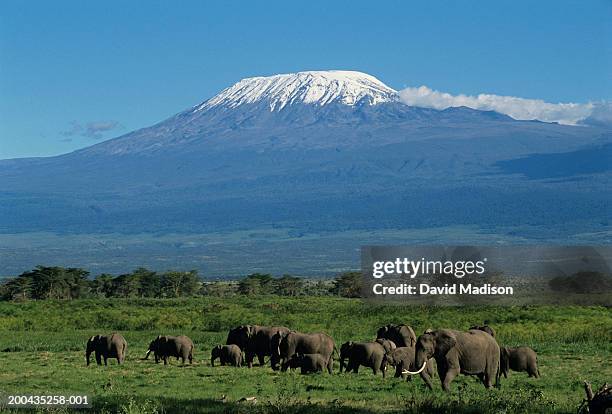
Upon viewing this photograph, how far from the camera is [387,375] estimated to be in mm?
25312

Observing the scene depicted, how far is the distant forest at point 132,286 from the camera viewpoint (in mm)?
76750

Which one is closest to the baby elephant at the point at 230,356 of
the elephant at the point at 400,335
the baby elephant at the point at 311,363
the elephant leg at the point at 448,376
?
the baby elephant at the point at 311,363

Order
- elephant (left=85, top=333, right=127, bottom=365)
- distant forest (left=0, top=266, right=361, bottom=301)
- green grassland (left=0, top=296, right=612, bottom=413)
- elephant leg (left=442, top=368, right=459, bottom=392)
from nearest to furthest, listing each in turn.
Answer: green grassland (left=0, top=296, right=612, bottom=413), elephant leg (left=442, top=368, right=459, bottom=392), elephant (left=85, top=333, right=127, bottom=365), distant forest (left=0, top=266, right=361, bottom=301)

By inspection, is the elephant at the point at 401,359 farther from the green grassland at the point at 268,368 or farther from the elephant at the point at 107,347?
the elephant at the point at 107,347

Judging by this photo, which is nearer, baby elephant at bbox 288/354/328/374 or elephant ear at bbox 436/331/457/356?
elephant ear at bbox 436/331/457/356

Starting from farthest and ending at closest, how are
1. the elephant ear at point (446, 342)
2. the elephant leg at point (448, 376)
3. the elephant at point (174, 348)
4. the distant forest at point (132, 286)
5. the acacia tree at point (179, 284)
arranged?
1. the acacia tree at point (179, 284)
2. the distant forest at point (132, 286)
3. the elephant at point (174, 348)
4. the elephant leg at point (448, 376)
5. the elephant ear at point (446, 342)

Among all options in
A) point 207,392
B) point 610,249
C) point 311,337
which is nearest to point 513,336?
point 311,337

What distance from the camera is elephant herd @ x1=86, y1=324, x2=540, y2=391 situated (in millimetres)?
20688

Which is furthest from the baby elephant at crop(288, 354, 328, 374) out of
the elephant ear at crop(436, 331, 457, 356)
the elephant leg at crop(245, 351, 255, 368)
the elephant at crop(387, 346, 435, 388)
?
the elephant ear at crop(436, 331, 457, 356)

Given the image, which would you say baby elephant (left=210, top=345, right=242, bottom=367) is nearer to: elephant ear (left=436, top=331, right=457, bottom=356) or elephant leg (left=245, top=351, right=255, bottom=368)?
elephant leg (left=245, top=351, right=255, bottom=368)

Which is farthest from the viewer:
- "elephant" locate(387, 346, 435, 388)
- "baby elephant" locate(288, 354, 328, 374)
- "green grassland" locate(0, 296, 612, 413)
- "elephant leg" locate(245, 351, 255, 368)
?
"elephant leg" locate(245, 351, 255, 368)

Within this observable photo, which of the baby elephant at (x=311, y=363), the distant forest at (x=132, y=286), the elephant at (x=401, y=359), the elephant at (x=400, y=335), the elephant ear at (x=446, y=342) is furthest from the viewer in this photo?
the distant forest at (x=132, y=286)

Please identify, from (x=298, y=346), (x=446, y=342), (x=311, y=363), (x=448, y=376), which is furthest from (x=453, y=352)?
(x=298, y=346)

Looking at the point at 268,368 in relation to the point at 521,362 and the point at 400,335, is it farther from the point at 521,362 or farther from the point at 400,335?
the point at 521,362
